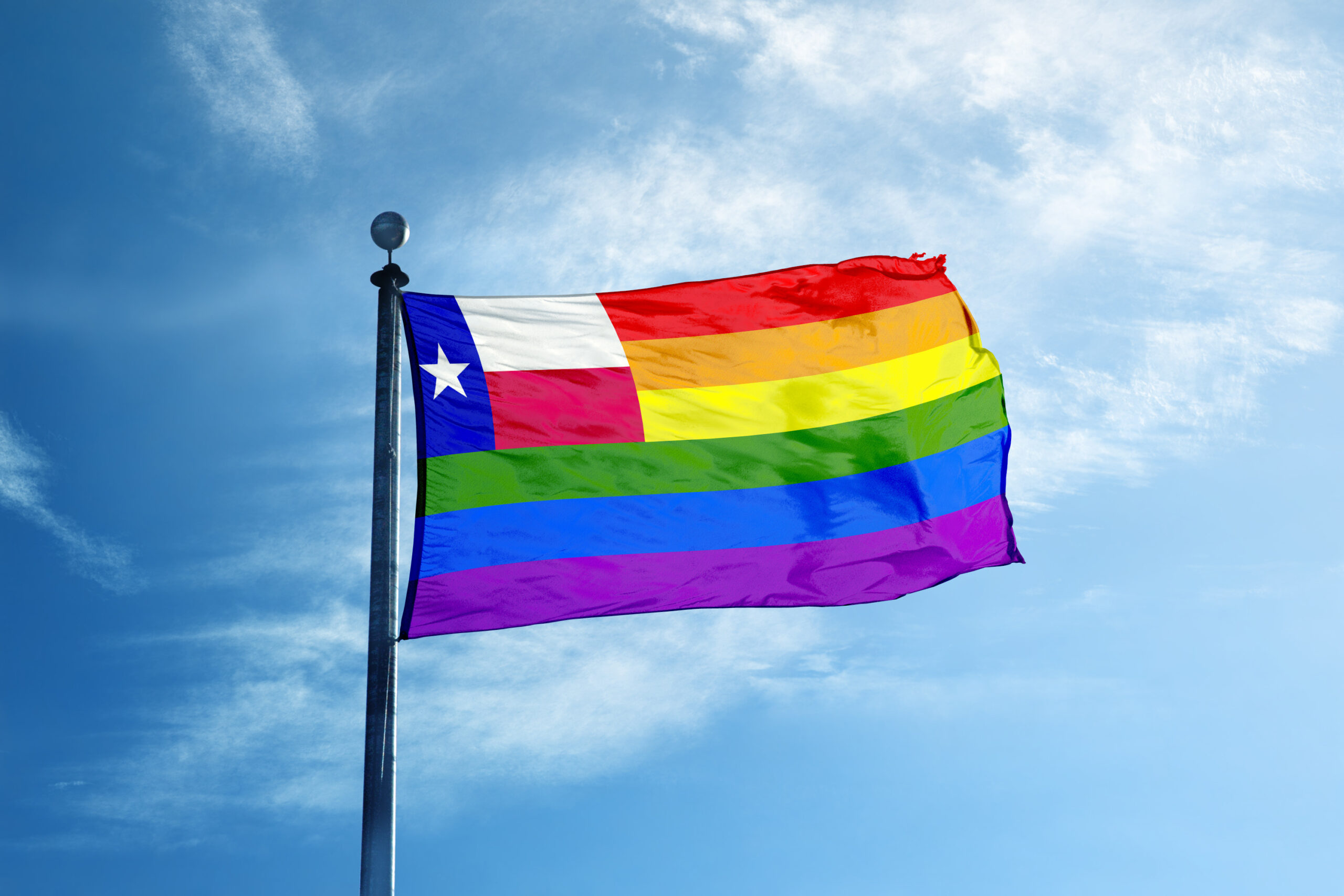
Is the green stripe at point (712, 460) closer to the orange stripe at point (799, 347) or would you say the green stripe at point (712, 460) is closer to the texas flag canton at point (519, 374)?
the texas flag canton at point (519, 374)

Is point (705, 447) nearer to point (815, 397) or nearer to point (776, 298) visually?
point (815, 397)

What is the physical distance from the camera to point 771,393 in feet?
40.9

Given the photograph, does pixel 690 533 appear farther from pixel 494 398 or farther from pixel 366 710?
pixel 366 710

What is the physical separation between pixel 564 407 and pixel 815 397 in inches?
120

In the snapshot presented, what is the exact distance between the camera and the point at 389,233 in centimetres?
1024

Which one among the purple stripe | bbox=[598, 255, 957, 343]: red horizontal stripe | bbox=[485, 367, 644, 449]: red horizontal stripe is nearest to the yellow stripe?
bbox=[485, 367, 644, 449]: red horizontal stripe

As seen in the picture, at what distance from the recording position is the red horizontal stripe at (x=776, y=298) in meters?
12.1

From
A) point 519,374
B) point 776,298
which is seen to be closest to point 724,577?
point 519,374

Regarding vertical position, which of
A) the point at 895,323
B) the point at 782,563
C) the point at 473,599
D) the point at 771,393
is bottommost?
the point at 473,599

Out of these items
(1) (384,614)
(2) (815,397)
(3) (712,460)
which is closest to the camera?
(1) (384,614)

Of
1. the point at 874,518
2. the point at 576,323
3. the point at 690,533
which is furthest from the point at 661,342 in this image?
the point at 874,518

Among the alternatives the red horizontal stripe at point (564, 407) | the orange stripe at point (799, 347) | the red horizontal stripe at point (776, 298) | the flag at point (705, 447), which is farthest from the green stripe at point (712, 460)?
the red horizontal stripe at point (776, 298)

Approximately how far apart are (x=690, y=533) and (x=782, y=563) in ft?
3.51

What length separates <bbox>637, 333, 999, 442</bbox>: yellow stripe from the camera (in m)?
11.9
